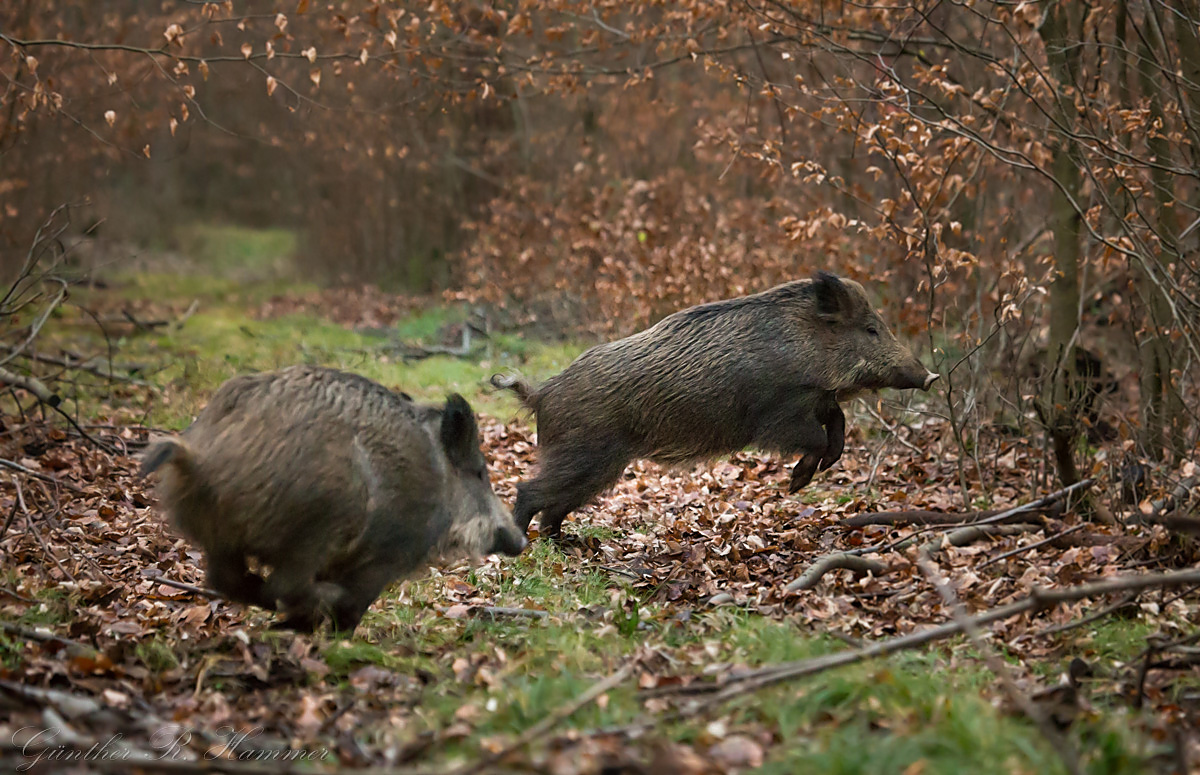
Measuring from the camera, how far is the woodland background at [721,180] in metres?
6.40

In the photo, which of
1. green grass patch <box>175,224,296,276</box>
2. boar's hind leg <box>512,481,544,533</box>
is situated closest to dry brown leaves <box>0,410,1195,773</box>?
boar's hind leg <box>512,481,544,533</box>

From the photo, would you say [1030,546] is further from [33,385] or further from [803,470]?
[33,385]

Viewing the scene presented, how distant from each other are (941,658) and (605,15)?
7.31 m

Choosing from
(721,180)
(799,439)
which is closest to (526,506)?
(799,439)

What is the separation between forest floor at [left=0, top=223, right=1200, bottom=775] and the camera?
3.02m

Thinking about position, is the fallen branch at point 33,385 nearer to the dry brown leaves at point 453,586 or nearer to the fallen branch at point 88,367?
the dry brown leaves at point 453,586

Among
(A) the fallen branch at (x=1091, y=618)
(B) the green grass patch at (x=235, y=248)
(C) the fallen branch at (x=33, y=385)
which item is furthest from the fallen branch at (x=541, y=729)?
(B) the green grass patch at (x=235, y=248)

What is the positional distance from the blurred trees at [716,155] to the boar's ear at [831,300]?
0.64m

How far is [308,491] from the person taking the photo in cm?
407

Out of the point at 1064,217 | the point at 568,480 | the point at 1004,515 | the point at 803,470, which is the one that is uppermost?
the point at 1064,217

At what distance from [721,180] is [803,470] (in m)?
4.31

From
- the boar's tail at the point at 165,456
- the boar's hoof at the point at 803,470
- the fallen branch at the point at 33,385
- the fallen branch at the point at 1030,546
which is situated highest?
the boar's tail at the point at 165,456

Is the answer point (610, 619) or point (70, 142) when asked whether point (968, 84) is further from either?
point (70, 142)

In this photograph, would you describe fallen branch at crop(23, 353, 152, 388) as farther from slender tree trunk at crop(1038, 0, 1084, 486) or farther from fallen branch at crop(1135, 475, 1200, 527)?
fallen branch at crop(1135, 475, 1200, 527)
